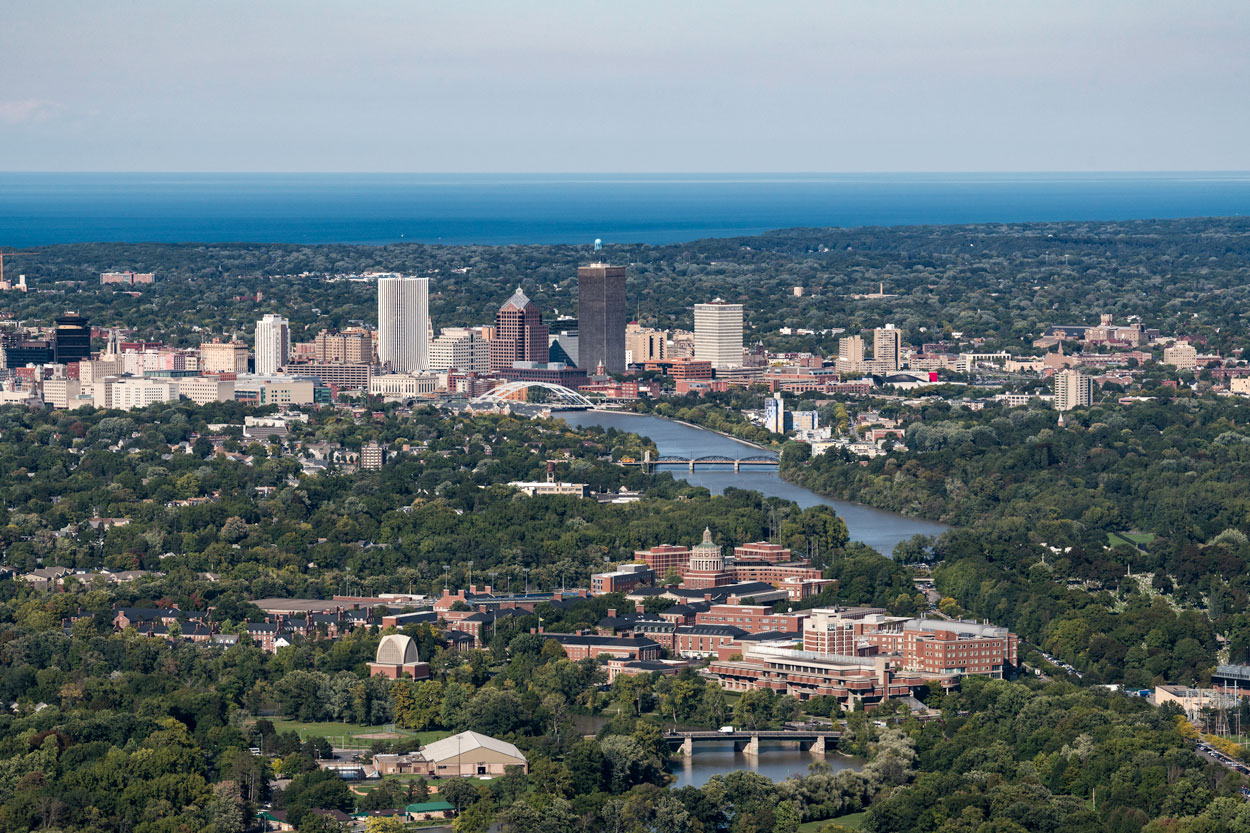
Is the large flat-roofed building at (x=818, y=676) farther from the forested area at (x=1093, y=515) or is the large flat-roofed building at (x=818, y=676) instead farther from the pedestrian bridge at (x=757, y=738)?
the forested area at (x=1093, y=515)

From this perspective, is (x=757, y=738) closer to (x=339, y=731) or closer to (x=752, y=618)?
(x=339, y=731)

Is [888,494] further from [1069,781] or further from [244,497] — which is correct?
[1069,781]

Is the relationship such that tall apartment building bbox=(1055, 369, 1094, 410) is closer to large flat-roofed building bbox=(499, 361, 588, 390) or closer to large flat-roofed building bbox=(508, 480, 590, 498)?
large flat-roofed building bbox=(499, 361, 588, 390)

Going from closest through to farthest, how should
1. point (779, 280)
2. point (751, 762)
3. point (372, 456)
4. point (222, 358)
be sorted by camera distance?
point (751, 762) → point (372, 456) → point (222, 358) → point (779, 280)

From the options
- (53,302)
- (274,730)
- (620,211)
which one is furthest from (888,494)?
(620,211)

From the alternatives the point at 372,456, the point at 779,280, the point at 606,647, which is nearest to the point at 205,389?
the point at 372,456

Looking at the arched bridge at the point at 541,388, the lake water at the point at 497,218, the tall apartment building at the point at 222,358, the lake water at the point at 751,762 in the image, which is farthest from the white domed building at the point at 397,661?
the lake water at the point at 497,218
